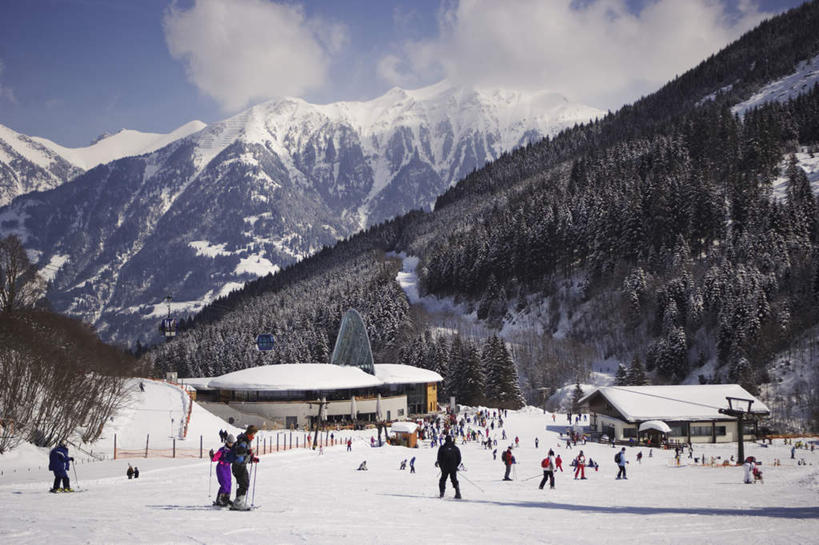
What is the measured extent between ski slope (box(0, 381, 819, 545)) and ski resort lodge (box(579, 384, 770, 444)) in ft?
77.5

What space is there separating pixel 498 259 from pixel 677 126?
5158 centimetres

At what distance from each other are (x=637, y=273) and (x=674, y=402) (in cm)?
4124

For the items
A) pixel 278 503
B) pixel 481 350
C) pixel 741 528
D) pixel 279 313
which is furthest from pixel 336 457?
pixel 279 313

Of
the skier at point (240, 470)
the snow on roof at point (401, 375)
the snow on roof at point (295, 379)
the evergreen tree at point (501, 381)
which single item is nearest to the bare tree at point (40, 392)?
the skier at point (240, 470)

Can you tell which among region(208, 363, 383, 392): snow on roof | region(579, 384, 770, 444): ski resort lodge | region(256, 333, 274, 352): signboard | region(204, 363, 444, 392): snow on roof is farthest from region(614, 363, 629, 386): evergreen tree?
region(256, 333, 274, 352): signboard

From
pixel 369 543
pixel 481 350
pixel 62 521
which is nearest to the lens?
pixel 369 543

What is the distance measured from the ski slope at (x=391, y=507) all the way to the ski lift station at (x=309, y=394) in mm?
34386

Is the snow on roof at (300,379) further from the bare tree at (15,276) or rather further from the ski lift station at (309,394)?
the bare tree at (15,276)

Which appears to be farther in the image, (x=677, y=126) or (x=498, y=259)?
(x=677, y=126)

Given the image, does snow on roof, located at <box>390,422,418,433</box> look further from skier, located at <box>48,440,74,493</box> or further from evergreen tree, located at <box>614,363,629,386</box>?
evergreen tree, located at <box>614,363,629,386</box>

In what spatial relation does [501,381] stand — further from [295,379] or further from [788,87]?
[788,87]

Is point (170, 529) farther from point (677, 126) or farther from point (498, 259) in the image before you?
point (677, 126)

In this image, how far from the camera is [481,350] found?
322 ft

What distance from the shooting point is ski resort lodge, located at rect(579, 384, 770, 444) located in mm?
55406
